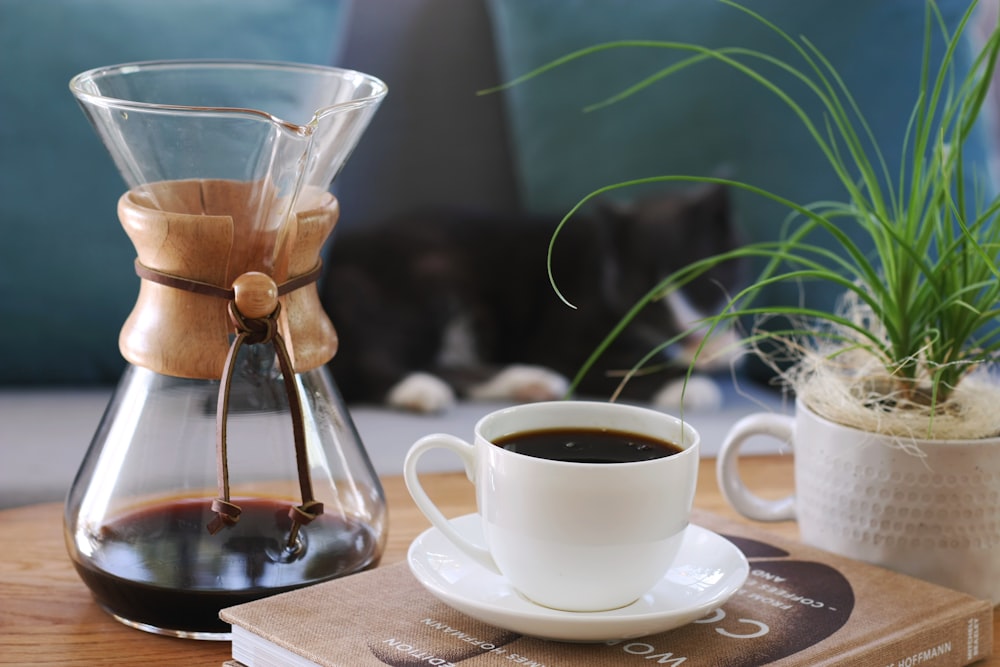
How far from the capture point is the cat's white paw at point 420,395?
1.43 metres

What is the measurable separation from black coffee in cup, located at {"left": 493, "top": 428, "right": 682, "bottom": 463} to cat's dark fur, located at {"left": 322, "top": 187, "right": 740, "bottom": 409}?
38.2 inches

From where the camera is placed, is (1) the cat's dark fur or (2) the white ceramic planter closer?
(2) the white ceramic planter

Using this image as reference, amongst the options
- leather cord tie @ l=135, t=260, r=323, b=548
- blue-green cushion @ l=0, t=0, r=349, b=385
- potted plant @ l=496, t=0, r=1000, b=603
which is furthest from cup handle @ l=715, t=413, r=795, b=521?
blue-green cushion @ l=0, t=0, r=349, b=385

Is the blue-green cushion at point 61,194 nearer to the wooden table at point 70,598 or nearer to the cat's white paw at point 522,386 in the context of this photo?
the cat's white paw at point 522,386

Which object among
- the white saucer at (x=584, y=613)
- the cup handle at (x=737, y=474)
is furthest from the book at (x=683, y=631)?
the cup handle at (x=737, y=474)

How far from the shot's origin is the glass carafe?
56cm

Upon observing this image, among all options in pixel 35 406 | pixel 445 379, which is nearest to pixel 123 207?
pixel 35 406

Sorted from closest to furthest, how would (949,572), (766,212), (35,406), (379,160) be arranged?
(949,572)
(35,406)
(766,212)
(379,160)

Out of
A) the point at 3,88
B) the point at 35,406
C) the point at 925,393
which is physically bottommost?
the point at 35,406

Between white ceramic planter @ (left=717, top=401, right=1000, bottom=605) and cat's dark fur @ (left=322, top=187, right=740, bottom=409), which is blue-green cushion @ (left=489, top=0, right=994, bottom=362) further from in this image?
white ceramic planter @ (left=717, top=401, right=1000, bottom=605)

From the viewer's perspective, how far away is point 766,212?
1.55m

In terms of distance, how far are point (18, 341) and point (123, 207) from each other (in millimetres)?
907

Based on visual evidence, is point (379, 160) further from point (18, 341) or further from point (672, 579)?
point (672, 579)

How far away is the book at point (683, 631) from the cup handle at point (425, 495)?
3cm
